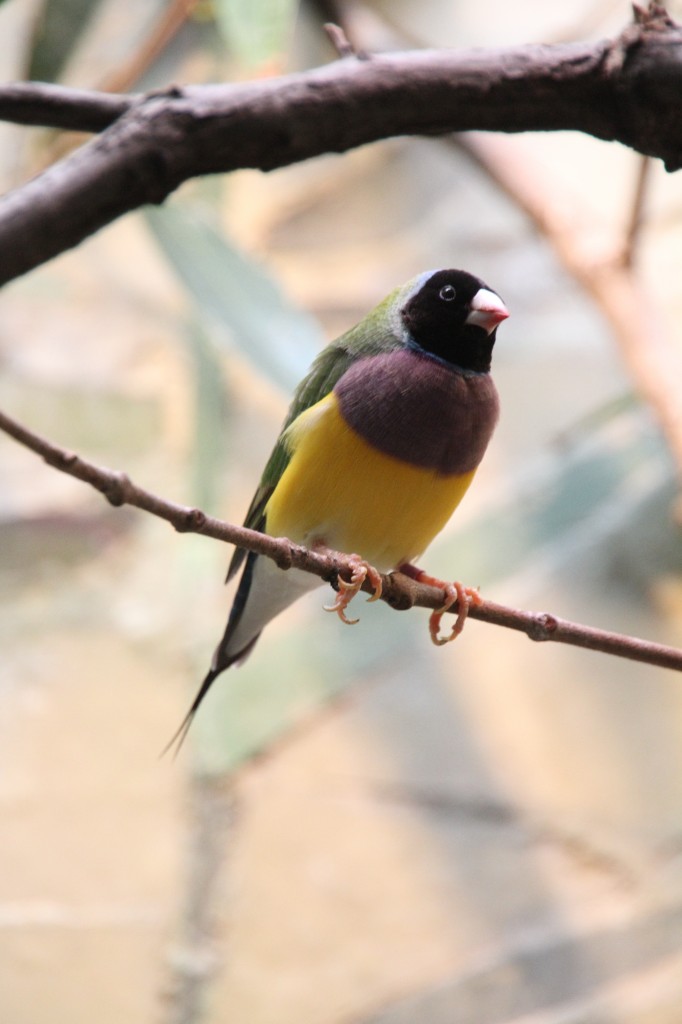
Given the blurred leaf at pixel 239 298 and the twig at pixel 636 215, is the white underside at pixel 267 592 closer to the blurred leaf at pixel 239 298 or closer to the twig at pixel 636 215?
the blurred leaf at pixel 239 298

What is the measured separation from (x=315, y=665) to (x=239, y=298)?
1.30 metres

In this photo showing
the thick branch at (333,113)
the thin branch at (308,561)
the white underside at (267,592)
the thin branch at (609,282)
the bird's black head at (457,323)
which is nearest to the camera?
the thin branch at (308,561)

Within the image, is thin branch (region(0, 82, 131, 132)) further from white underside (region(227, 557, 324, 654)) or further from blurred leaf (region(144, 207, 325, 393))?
blurred leaf (region(144, 207, 325, 393))

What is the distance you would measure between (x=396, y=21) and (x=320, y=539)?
11.2 ft

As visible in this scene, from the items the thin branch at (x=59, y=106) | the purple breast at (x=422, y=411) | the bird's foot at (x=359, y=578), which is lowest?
the bird's foot at (x=359, y=578)

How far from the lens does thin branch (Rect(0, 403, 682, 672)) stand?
2.84 ft

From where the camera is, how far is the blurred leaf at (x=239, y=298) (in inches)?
88.4

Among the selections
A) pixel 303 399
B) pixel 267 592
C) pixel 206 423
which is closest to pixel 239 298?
pixel 206 423

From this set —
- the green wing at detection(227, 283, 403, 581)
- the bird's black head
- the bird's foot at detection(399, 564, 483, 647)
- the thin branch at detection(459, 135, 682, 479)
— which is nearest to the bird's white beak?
the bird's black head

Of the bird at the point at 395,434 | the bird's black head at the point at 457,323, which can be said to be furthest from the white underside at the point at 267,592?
the bird's black head at the point at 457,323

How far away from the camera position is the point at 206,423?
2.81 meters

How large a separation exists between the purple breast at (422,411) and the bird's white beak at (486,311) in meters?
0.07

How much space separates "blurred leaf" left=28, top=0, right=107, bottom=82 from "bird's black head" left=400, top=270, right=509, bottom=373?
47.5 inches

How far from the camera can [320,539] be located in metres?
1.52
